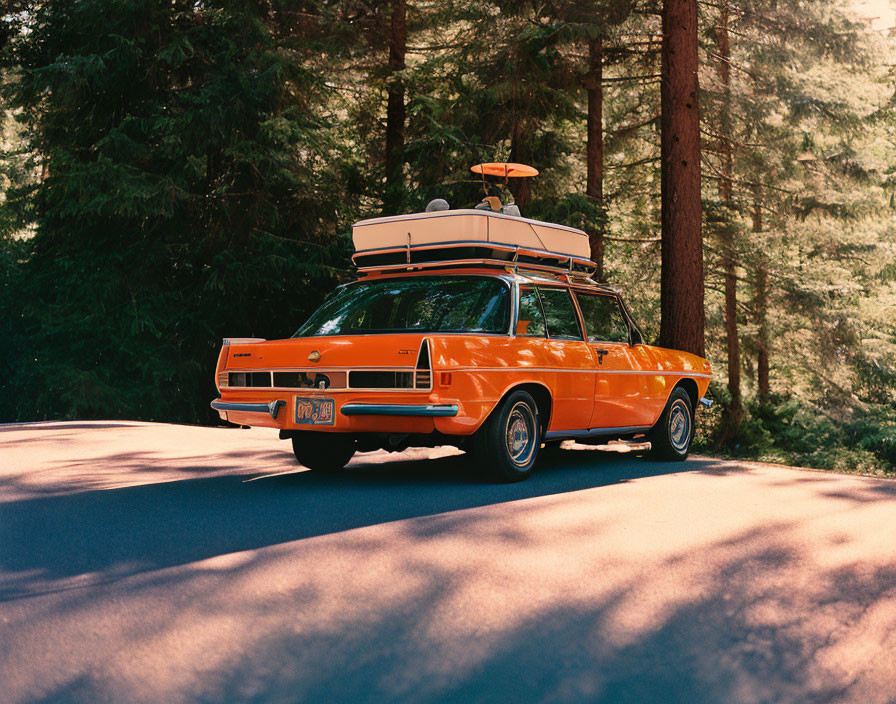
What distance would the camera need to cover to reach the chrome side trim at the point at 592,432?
373 inches

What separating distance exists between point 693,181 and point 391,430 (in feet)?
31.9

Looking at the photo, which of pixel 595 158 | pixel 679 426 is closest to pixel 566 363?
pixel 679 426

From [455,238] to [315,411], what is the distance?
6.93ft

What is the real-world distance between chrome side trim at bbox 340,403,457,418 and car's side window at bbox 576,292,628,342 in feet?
8.47

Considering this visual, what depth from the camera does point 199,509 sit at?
7.52 meters

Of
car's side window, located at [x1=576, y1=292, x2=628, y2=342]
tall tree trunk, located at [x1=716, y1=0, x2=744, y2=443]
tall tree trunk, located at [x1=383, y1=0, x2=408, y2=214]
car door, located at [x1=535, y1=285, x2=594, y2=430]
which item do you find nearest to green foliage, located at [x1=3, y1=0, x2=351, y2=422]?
tall tree trunk, located at [x1=383, y1=0, x2=408, y2=214]

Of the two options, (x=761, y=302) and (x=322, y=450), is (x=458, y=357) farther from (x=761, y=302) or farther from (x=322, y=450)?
(x=761, y=302)

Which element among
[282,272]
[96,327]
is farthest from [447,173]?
[96,327]

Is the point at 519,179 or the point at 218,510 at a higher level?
the point at 519,179

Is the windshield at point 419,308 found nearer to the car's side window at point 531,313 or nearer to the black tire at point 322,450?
the car's side window at point 531,313

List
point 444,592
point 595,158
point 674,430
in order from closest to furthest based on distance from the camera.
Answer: point 444,592, point 674,430, point 595,158

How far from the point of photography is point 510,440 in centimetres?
885

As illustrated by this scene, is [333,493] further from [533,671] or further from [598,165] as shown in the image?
[598,165]

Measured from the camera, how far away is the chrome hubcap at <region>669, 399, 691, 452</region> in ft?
Result: 37.6
